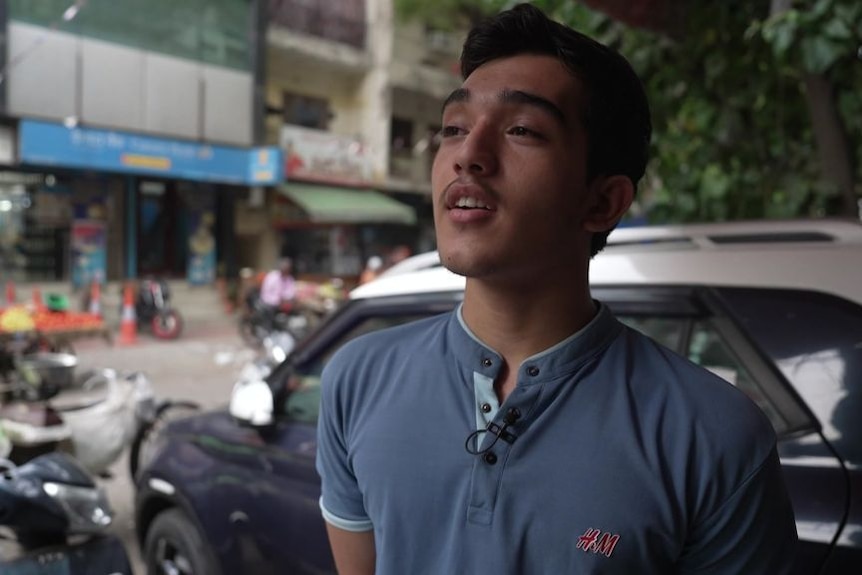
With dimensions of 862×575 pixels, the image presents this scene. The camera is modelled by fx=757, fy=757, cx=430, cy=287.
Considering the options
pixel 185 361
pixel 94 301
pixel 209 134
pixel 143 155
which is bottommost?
pixel 185 361

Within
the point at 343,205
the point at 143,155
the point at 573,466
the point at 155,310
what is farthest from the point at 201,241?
the point at 573,466

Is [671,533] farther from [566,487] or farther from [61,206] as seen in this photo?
[61,206]

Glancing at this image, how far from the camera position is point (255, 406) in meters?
2.69

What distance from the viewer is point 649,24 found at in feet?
12.9

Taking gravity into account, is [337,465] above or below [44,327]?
above

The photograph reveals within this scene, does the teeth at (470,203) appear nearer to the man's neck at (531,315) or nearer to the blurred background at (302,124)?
the man's neck at (531,315)

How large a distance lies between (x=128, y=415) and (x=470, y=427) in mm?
4230

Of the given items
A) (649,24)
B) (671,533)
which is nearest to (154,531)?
(671,533)

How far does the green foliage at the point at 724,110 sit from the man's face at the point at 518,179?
3.24m

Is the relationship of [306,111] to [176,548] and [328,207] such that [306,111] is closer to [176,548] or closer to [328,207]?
[328,207]

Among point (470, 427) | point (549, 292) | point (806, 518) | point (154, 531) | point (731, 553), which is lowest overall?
point (154, 531)

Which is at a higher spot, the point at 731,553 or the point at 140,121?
the point at 140,121

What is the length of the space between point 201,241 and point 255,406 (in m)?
15.4

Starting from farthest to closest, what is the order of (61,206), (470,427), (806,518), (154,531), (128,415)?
(61,206), (128,415), (154,531), (806,518), (470,427)
